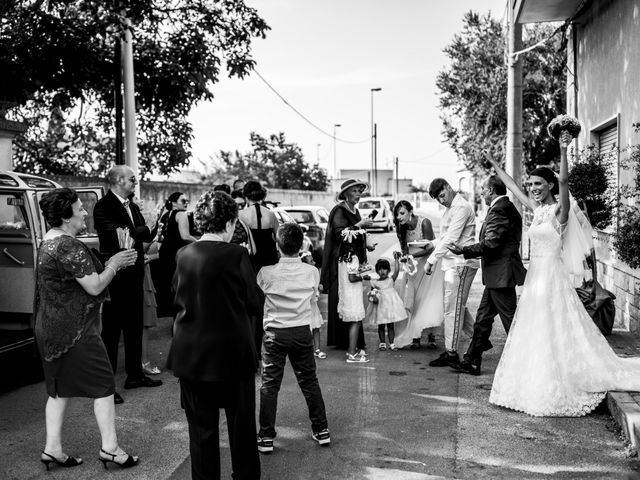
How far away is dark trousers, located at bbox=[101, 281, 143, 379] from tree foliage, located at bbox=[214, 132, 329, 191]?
3477cm

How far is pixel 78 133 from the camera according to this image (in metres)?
17.1

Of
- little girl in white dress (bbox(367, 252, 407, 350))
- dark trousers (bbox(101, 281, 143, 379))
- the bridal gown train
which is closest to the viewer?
the bridal gown train

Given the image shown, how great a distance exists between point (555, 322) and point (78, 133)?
13846 mm

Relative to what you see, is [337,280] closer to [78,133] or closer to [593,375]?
[593,375]

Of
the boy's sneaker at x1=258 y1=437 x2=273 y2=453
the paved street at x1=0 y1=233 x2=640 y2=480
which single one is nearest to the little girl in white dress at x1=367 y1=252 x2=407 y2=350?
the paved street at x1=0 y1=233 x2=640 y2=480

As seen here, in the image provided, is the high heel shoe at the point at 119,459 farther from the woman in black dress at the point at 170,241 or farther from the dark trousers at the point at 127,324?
the woman in black dress at the point at 170,241

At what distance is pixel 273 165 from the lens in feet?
145

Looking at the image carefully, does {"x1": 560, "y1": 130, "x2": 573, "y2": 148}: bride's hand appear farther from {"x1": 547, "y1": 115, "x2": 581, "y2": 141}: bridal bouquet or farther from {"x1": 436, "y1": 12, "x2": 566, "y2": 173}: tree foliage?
{"x1": 436, "y1": 12, "x2": 566, "y2": 173}: tree foliage

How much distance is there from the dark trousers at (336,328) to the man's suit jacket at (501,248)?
1.87 metres

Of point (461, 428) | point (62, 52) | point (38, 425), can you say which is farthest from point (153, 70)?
point (461, 428)

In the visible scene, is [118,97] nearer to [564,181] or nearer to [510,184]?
[510,184]

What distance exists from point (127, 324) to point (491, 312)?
3.47 meters

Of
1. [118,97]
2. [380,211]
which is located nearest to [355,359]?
[118,97]

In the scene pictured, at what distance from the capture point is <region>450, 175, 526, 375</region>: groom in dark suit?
270 inches
